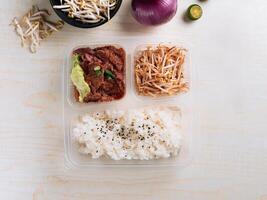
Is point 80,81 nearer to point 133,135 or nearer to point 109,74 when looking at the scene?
point 109,74

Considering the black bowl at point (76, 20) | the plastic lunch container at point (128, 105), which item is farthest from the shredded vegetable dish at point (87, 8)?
the plastic lunch container at point (128, 105)

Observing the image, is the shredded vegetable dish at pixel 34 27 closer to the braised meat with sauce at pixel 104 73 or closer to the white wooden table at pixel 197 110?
the white wooden table at pixel 197 110

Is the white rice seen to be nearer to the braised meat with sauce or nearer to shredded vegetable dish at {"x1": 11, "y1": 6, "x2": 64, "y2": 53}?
the braised meat with sauce

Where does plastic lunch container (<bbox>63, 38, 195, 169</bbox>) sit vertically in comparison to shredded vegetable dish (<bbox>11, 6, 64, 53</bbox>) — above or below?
below

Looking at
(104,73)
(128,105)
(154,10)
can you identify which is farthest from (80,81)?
(154,10)

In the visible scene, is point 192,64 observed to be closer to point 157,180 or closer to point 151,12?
point 151,12

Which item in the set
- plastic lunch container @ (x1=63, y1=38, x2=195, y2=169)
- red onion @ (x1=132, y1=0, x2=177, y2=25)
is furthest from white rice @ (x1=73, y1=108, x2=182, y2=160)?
red onion @ (x1=132, y1=0, x2=177, y2=25)
